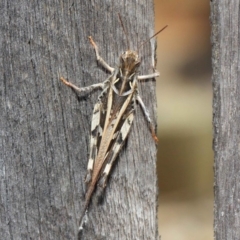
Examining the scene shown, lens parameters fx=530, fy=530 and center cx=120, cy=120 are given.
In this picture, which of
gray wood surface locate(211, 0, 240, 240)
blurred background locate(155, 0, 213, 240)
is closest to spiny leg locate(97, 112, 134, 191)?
gray wood surface locate(211, 0, 240, 240)

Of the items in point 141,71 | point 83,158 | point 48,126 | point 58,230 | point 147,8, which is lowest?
point 58,230

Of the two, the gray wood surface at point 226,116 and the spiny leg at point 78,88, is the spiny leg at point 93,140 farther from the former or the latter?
the gray wood surface at point 226,116

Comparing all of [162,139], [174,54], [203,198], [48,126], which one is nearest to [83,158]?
[48,126]

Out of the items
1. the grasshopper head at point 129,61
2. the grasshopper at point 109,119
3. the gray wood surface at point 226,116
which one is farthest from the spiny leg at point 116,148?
the gray wood surface at point 226,116

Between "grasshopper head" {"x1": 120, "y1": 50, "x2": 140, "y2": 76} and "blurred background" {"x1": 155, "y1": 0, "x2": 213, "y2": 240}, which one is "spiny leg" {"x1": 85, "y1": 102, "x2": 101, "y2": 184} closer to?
"grasshopper head" {"x1": 120, "y1": 50, "x2": 140, "y2": 76}

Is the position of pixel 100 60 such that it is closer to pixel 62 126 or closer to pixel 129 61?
pixel 129 61

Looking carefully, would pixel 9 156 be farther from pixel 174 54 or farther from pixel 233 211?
pixel 174 54
